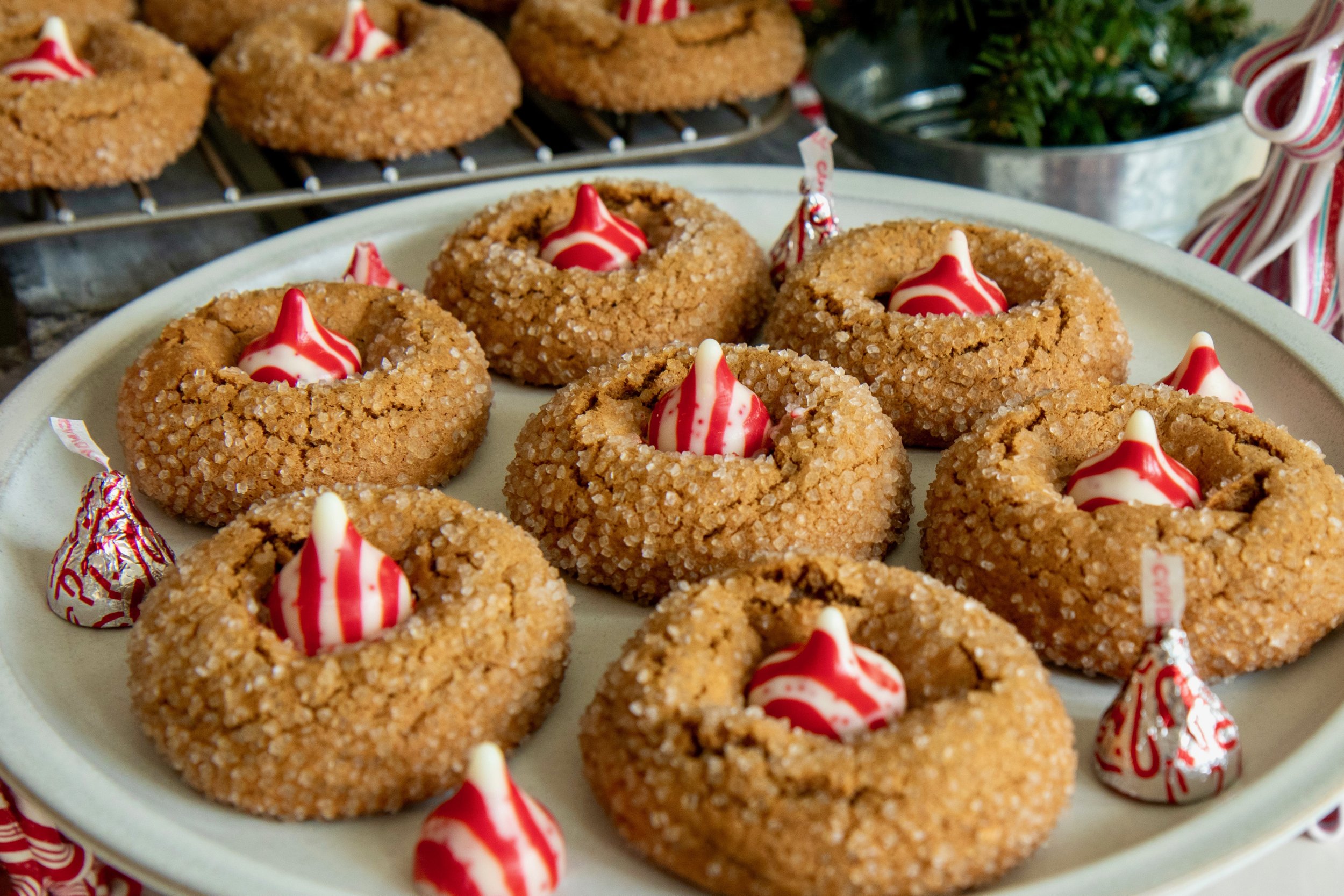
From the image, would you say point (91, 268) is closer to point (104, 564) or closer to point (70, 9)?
point (70, 9)

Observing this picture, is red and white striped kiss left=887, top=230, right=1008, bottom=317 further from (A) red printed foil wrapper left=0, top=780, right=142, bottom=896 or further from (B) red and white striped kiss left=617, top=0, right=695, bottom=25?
(A) red printed foil wrapper left=0, top=780, right=142, bottom=896

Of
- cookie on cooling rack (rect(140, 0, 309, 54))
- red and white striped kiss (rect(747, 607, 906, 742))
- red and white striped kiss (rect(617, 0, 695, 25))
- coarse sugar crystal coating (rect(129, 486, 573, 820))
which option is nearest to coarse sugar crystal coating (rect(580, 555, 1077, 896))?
red and white striped kiss (rect(747, 607, 906, 742))

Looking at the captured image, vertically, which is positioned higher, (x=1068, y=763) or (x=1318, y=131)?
(x=1318, y=131)

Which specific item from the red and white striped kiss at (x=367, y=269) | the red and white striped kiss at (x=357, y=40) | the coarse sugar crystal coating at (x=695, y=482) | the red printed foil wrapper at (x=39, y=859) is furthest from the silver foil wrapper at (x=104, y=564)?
the red and white striped kiss at (x=357, y=40)

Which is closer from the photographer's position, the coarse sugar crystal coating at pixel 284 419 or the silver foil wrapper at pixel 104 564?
the silver foil wrapper at pixel 104 564

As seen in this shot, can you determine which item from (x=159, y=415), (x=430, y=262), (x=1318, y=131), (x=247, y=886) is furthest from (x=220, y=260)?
(x=1318, y=131)

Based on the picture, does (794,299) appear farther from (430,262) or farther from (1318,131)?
(1318,131)

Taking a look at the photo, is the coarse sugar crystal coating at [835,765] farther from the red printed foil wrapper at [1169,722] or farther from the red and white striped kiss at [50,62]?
the red and white striped kiss at [50,62]
